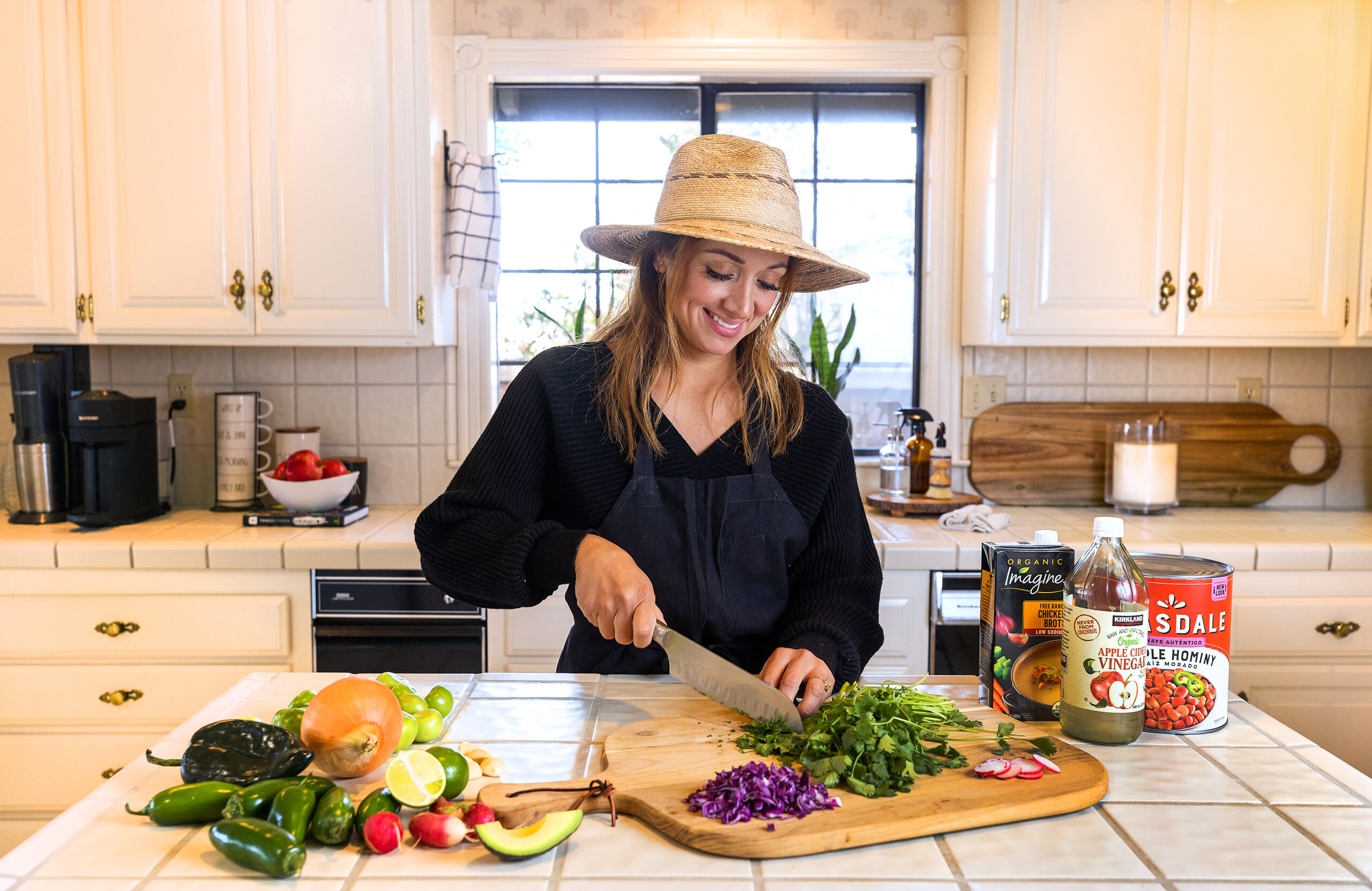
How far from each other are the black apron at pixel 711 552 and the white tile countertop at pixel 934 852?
43 cm

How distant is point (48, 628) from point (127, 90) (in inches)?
52.0

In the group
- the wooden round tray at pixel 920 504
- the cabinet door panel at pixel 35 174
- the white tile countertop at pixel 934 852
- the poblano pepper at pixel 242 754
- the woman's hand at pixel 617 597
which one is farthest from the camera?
the wooden round tray at pixel 920 504

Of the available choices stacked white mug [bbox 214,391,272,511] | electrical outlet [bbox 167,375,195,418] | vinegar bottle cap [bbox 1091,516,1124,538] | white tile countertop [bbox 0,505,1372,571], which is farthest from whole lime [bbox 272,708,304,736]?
electrical outlet [bbox 167,375,195,418]

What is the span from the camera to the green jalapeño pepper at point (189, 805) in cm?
92

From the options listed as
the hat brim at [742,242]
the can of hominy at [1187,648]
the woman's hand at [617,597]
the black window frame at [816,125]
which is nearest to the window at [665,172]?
the black window frame at [816,125]

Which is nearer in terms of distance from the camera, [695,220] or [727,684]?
[727,684]

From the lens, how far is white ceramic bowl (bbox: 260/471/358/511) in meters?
2.57

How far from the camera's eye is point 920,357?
303cm

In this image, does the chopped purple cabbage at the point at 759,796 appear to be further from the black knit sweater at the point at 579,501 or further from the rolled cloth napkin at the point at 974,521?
the rolled cloth napkin at the point at 974,521

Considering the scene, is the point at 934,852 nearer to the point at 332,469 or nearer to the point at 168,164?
the point at 332,469

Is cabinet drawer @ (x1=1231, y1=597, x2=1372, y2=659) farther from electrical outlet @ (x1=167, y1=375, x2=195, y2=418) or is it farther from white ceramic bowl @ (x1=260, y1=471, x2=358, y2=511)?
electrical outlet @ (x1=167, y1=375, x2=195, y2=418)

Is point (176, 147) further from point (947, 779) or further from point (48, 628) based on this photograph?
point (947, 779)

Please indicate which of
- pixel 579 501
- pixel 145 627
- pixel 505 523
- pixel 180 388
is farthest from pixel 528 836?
pixel 180 388

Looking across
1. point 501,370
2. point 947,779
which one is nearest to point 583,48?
point 501,370
